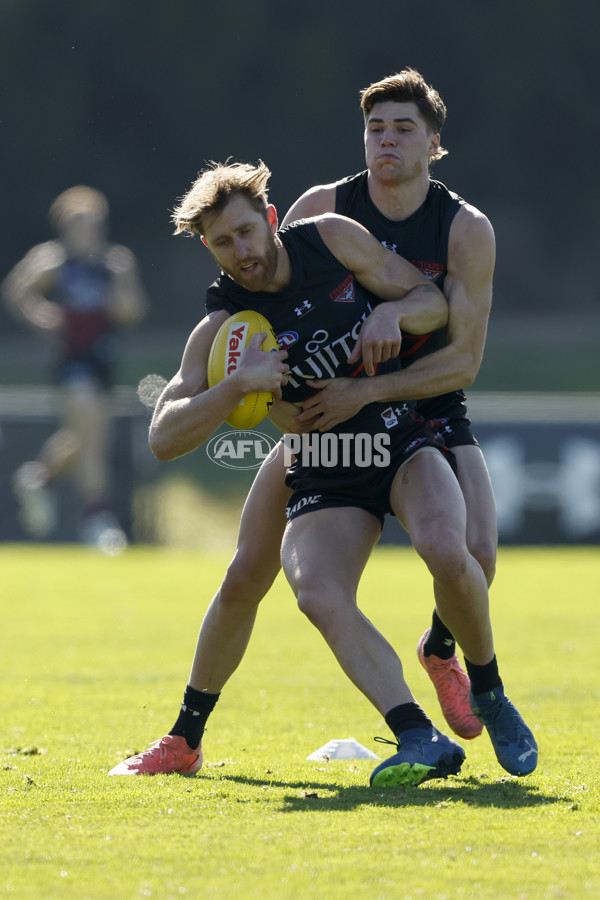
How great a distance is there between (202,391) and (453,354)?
86 cm

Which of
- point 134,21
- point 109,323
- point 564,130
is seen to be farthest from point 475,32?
point 109,323

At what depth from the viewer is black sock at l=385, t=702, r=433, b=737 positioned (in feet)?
13.4

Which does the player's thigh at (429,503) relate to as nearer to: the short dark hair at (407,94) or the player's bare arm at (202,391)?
the player's bare arm at (202,391)

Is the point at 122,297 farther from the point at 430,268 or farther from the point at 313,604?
the point at 313,604

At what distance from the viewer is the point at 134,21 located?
107 feet

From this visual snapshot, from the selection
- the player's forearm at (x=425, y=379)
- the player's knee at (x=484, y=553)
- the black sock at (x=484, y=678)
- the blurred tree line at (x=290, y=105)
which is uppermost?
the blurred tree line at (x=290, y=105)

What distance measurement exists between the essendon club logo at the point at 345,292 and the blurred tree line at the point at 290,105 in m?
24.5

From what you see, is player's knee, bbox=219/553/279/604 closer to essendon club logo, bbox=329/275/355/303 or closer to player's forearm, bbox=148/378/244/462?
player's forearm, bbox=148/378/244/462

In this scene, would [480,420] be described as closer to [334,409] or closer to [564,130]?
[334,409]

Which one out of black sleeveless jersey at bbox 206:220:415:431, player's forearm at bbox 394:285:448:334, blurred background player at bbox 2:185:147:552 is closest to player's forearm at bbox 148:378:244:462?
black sleeveless jersey at bbox 206:220:415:431

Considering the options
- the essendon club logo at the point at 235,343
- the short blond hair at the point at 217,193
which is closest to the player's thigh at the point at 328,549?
the essendon club logo at the point at 235,343

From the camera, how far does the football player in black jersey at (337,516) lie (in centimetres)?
413

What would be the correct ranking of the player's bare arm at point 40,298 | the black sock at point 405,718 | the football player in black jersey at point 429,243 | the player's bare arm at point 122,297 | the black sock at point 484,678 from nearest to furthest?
1. the black sock at point 405,718
2. the black sock at point 484,678
3. the football player in black jersey at point 429,243
4. the player's bare arm at point 40,298
5. the player's bare arm at point 122,297

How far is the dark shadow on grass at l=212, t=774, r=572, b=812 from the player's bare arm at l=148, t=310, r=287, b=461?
3.57 ft
